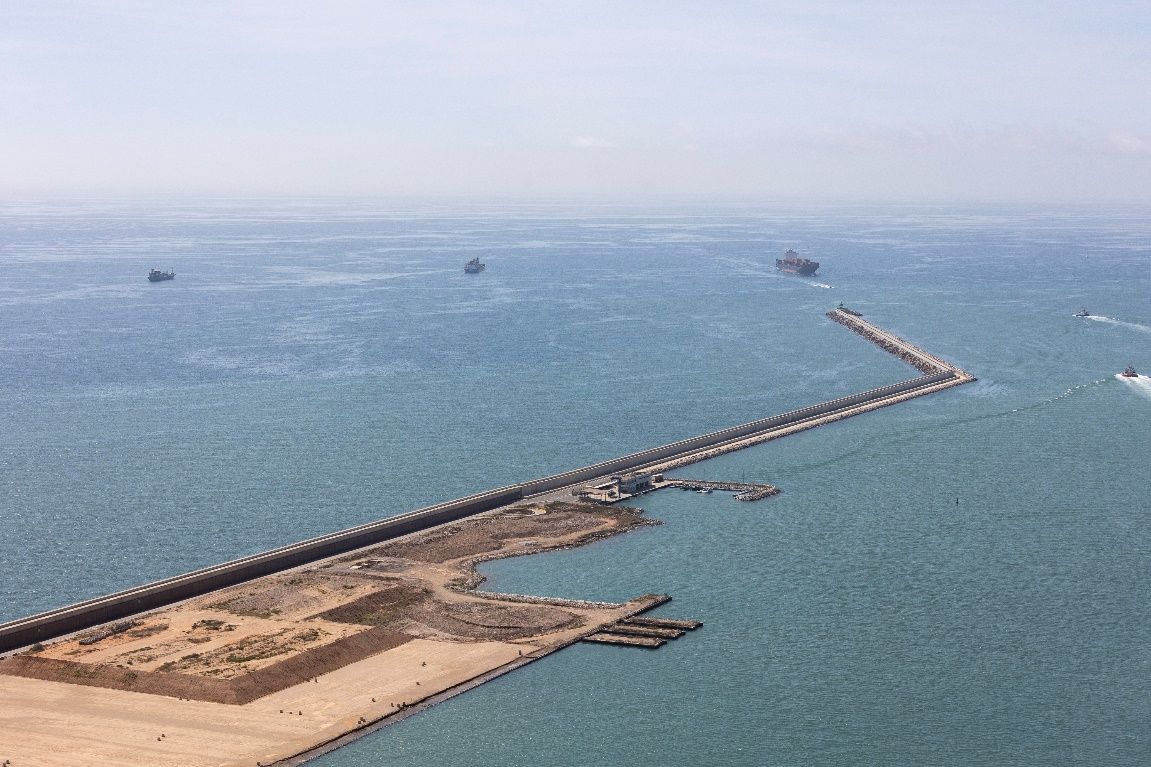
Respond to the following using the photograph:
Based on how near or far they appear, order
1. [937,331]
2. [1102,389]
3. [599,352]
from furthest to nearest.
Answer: [937,331] → [599,352] → [1102,389]

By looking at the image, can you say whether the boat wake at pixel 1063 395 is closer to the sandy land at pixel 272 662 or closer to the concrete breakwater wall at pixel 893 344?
the concrete breakwater wall at pixel 893 344

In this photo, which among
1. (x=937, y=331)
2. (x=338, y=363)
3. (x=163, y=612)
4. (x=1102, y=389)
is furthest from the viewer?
(x=937, y=331)

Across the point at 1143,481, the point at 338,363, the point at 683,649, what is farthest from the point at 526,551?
the point at 338,363

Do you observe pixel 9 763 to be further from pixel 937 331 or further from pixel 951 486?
pixel 937 331

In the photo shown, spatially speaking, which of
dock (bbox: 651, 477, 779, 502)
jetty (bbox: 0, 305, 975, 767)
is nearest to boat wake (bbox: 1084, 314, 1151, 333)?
dock (bbox: 651, 477, 779, 502)

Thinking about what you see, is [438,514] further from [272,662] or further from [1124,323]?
[1124,323]

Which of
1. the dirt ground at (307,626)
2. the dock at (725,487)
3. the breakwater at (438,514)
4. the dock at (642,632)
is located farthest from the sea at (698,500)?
the dirt ground at (307,626)

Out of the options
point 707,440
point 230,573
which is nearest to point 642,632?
point 230,573
